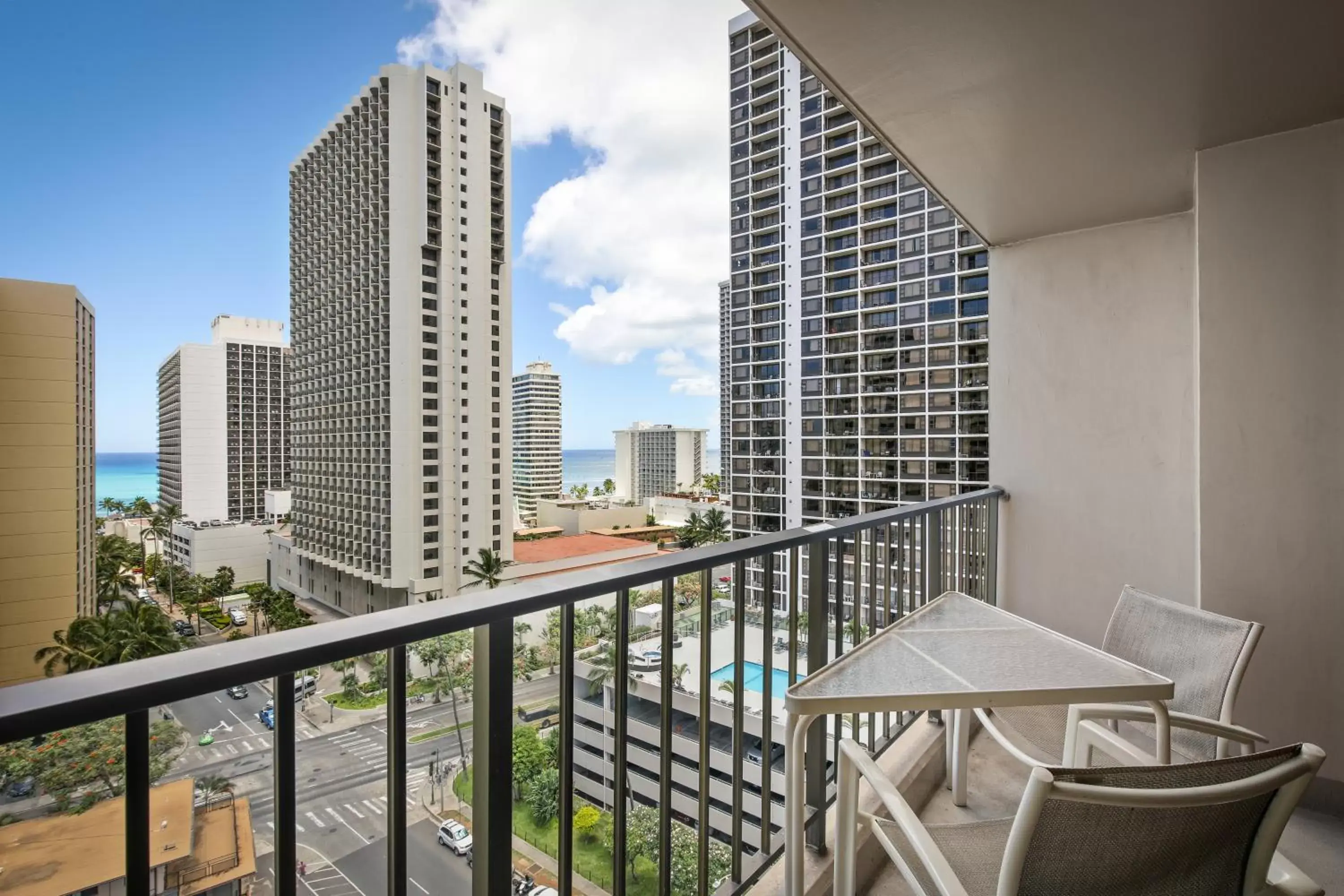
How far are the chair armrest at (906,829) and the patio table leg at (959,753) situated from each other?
953mm

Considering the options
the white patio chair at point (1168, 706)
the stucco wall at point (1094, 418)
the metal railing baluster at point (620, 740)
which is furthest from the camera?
the stucco wall at point (1094, 418)

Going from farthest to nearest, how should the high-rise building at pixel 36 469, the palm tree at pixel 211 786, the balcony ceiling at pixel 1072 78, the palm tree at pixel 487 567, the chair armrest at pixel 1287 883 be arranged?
the palm tree at pixel 487 567 → the high-rise building at pixel 36 469 → the balcony ceiling at pixel 1072 78 → the chair armrest at pixel 1287 883 → the palm tree at pixel 211 786

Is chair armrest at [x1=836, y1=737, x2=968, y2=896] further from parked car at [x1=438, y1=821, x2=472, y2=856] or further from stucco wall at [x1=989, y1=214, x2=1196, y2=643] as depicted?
stucco wall at [x1=989, y1=214, x2=1196, y2=643]

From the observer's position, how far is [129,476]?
1788 inches

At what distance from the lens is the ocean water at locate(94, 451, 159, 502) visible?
129 feet

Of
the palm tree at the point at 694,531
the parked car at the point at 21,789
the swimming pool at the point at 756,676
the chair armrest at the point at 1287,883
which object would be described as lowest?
the palm tree at the point at 694,531

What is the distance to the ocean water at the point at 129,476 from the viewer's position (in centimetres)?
3941

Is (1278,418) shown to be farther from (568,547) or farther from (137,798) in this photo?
(568,547)

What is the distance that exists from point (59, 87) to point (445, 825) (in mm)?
45899

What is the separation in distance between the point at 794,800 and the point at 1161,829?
0.61 metres

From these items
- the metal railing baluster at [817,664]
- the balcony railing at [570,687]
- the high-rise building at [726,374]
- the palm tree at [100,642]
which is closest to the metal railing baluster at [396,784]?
the balcony railing at [570,687]

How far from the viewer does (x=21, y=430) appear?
15.3 meters

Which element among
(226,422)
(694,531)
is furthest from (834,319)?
(226,422)

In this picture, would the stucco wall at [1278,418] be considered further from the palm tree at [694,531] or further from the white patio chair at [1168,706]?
the palm tree at [694,531]
